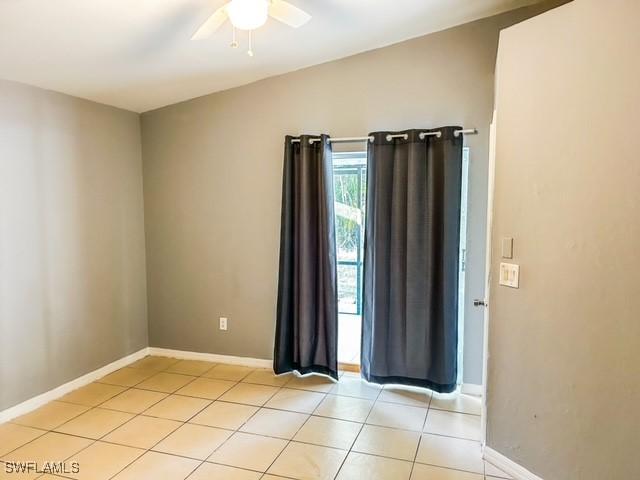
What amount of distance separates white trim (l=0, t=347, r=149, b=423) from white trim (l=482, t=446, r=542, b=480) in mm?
2913

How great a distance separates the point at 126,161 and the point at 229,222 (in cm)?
104

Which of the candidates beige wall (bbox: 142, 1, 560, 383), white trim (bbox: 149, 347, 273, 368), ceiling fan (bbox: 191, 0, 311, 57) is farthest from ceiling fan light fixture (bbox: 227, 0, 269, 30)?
white trim (bbox: 149, 347, 273, 368)

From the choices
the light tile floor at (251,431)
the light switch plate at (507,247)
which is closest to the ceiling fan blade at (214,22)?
the light switch plate at (507,247)

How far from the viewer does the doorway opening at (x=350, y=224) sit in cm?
354

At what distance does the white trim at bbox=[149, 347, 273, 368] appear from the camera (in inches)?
148

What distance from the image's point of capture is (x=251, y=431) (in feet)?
8.89

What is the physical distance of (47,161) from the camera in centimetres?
306

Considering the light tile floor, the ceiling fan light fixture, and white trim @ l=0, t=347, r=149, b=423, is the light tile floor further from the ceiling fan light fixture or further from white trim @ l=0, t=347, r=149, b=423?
the ceiling fan light fixture

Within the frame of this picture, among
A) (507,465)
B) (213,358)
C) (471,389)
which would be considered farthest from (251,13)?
(213,358)

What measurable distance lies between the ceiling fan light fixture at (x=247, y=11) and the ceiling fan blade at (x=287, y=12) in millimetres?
39

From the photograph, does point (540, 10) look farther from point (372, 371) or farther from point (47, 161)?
point (47, 161)

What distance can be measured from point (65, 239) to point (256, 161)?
1.55m

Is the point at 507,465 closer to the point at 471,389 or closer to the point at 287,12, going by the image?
the point at 471,389

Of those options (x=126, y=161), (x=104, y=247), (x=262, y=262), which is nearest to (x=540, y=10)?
(x=262, y=262)
